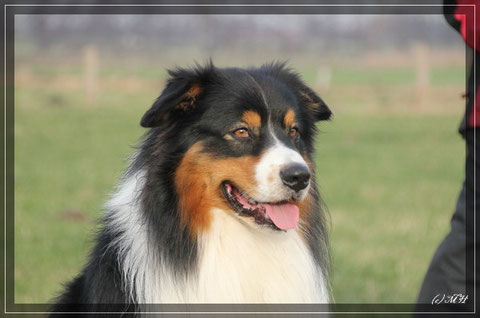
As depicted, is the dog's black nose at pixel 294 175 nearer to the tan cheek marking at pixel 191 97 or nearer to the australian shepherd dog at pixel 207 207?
the australian shepherd dog at pixel 207 207

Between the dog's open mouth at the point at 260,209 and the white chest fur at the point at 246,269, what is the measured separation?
0.25 feet

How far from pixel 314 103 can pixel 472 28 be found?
995 mm

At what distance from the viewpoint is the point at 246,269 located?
146 inches

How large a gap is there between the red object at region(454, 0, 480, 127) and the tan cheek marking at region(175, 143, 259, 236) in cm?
138

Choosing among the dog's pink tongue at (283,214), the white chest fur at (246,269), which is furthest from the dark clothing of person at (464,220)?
the dog's pink tongue at (283,214)

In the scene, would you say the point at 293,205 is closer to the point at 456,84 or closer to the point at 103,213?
the point at 103,213

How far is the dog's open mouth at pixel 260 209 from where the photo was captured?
3568mm

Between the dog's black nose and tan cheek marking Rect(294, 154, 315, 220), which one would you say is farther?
tan cheek marking Rect(294, 154, 315, 220)

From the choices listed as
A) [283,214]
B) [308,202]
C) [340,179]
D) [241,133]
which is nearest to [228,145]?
[241,133]

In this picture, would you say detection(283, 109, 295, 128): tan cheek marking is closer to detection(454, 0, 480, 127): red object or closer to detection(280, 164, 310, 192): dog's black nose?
detection(280, 164, 310, 192): dog's black nose

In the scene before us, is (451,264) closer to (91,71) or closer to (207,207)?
(207,207)

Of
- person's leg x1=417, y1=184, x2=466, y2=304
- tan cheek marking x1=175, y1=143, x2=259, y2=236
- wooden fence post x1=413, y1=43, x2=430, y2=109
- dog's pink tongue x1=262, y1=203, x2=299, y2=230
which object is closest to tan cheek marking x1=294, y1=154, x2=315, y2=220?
dog's pink tongue x1=262, y1=203, x2=299, y2=230

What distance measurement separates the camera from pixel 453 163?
15.4 meters

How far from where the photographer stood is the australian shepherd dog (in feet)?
11.7
